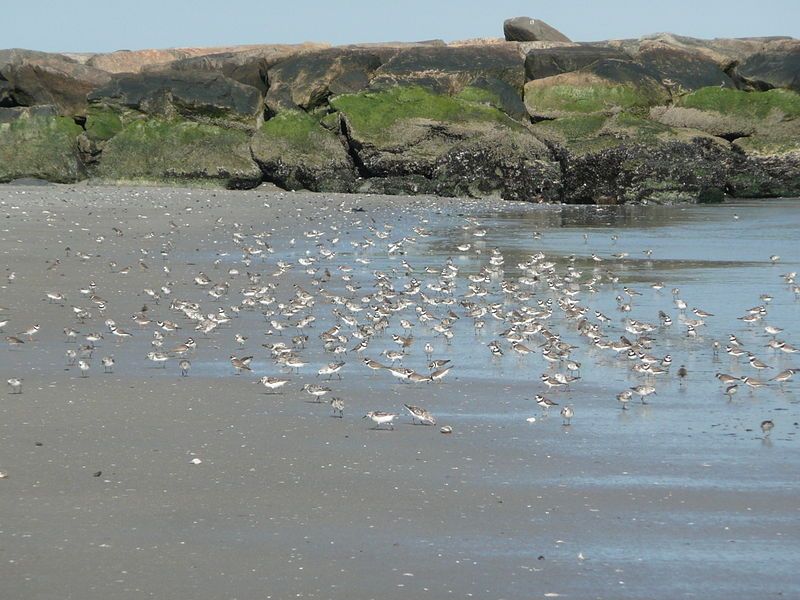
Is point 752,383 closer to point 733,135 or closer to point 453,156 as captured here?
point 453,156

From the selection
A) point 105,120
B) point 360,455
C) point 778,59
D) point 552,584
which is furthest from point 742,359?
point 778,59

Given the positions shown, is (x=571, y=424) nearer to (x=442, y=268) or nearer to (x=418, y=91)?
(x=442, y=268)

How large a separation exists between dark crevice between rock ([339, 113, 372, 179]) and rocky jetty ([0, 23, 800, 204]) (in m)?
0.07

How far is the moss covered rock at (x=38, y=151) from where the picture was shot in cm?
4378

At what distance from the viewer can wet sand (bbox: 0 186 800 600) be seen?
712 centimetres

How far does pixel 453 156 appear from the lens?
42719 mm

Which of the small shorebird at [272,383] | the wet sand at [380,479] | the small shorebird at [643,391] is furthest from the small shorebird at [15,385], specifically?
the small shorebird at [643,391]

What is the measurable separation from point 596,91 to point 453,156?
7163 millimetres

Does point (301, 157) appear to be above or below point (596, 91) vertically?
below

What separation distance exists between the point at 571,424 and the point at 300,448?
2.44 meters

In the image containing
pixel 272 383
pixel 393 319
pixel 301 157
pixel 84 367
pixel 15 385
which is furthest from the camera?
pixel 301 157

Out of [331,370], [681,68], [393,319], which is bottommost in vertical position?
[393,319]

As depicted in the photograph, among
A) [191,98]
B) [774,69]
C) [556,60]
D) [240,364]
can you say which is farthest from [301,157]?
[240,364]

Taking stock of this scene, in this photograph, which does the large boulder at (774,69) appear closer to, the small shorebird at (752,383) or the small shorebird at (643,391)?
the small shorebird at (752,383)
